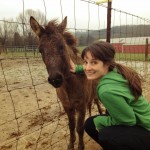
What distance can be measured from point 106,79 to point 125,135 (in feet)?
1.94

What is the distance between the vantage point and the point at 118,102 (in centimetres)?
239

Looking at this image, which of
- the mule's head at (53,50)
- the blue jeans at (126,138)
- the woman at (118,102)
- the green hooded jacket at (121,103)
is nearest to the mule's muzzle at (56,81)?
the mule's head at (53,50)

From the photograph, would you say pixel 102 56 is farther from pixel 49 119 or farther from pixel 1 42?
pixel 49 119

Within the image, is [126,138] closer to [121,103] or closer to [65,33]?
[121,103]

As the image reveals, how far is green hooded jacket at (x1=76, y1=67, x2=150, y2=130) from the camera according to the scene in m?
2.40

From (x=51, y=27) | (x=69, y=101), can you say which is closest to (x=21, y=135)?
(x=69, y=101)

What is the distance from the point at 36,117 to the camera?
17.9 feet

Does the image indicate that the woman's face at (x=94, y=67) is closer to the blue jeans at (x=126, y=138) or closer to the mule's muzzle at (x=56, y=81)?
the mule's muzzle at (x=56, y=81)

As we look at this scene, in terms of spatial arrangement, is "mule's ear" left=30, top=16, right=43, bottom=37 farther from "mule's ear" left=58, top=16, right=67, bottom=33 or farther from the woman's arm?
the woman's arm

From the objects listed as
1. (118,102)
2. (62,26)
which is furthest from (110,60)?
(62,26)

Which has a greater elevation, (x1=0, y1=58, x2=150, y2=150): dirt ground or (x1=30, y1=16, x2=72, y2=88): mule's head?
(x1=30, y1=16, x2=72, y2=88): mule's head

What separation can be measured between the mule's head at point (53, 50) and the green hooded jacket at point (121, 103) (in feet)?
2.11

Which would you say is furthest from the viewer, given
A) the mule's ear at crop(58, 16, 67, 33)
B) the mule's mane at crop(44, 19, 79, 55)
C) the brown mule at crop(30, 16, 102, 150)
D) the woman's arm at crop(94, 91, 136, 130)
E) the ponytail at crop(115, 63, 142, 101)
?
the mule's ear at crop(58, 16, 67, 33)

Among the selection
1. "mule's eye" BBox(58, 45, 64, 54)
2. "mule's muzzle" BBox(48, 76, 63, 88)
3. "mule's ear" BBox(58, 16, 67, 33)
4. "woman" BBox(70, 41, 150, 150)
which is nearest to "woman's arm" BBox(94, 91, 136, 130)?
"woman" BBox(70, 41, 150, 150)
